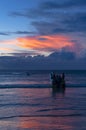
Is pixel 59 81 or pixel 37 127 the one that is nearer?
pixel 37 127

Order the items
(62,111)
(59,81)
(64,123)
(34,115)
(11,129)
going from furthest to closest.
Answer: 1. (59,81)
2. (62,111)
3. (34,115)
4. (64,123)
5. (11,129)

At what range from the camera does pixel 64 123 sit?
1712 centimetres

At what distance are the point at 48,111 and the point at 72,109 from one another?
1.75 metres

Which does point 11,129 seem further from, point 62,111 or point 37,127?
point 62,111

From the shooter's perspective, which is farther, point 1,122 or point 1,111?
point 1,111

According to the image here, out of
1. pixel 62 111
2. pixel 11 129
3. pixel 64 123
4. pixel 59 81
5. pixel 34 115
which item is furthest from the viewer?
pixel 59 81

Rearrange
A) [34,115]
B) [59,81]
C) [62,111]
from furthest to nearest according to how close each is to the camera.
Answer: [59,81], [62,111], [34,115]

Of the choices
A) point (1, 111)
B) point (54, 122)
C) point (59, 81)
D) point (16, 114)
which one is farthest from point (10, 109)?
point (59, 81)

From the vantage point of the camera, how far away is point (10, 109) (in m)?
22.7

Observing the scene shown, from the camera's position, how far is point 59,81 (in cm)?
4691

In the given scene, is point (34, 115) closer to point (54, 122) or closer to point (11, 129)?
point (54, 122)

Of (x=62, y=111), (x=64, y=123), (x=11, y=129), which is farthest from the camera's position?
(x=62, y=111)

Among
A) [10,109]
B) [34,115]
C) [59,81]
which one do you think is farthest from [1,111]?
[59,81]

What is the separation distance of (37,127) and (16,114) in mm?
4313
